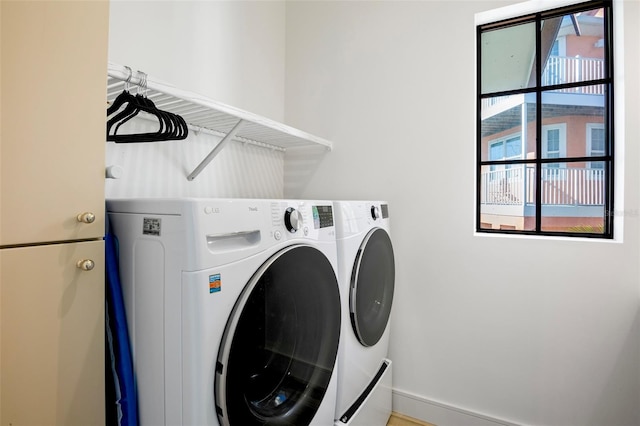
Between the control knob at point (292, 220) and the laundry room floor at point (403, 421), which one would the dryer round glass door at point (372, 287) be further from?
the laundry room floor at point (403, 421)

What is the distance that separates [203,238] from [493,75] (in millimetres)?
1892

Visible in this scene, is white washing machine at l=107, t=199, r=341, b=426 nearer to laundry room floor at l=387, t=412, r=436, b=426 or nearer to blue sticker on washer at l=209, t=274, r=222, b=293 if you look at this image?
blue sticker on washer at l=209, t=274, r=222, b=293

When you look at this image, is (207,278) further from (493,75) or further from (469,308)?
(493,75)

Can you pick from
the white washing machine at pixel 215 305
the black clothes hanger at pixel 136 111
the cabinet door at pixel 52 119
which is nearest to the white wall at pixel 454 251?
the white washing machine at pixel 215 305

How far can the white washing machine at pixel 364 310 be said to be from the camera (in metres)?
1.24

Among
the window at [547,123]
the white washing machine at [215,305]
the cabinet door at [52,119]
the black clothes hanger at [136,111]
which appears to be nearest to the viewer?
the cabinet door at [52,119]

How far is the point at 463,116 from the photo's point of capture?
5.58 feet

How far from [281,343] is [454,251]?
3.83ft

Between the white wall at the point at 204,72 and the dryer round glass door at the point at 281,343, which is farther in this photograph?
the white wall at the point at 204,72

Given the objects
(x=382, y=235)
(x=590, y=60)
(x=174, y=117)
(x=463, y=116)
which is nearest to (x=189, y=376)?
(x=174, y=117)

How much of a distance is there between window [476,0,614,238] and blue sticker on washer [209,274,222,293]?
1.58 m

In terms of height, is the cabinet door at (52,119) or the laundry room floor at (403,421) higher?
the cabinet door at (52,119)

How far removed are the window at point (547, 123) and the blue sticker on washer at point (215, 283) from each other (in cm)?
158

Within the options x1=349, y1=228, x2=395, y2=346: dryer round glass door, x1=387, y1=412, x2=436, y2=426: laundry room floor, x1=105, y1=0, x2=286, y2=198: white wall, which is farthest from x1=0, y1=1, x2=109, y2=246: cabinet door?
x1=387, y1=412, x2=436, y2=426: laundry room floor
